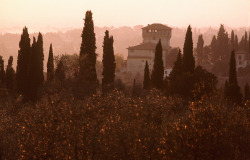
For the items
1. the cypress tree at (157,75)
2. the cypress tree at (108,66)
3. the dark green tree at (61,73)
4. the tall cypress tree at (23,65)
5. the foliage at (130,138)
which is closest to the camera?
the foliage at (130,138)

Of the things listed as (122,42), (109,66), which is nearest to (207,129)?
(109,66)

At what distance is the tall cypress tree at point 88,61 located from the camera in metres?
43.9

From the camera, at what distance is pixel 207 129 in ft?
55.8

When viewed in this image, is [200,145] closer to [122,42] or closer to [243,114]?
[243,114]

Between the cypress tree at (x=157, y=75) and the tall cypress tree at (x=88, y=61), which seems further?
the cypress tree at (x=157, y=75)

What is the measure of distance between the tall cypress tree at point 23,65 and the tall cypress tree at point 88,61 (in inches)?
291

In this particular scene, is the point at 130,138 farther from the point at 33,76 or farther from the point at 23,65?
the point at 23,65

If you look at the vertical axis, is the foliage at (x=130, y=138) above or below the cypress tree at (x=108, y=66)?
below

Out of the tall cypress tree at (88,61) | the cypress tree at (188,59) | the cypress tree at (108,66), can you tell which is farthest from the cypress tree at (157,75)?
the tall cypress tree at (88,61)

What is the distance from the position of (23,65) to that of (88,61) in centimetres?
910

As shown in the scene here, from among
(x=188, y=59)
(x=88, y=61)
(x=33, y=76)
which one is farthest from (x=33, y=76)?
(x=188, y=59)

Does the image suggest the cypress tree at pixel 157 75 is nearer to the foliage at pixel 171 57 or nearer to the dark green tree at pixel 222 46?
the foliage at pixel 171 57

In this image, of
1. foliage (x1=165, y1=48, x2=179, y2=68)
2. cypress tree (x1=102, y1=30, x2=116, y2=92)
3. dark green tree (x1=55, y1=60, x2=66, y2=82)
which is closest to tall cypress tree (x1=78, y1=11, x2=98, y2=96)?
cypress tree (x1=102, y1=30, x2=116, y2=92)

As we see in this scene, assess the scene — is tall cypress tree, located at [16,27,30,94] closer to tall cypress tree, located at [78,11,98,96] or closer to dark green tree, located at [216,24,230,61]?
tall cypress tree, located at [78,11,98,96]
